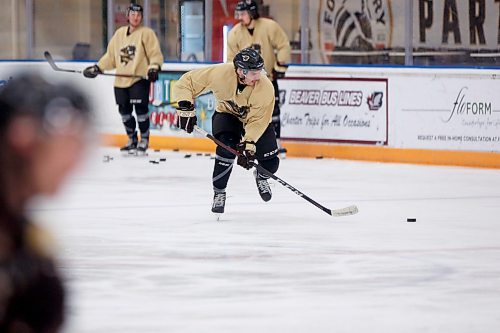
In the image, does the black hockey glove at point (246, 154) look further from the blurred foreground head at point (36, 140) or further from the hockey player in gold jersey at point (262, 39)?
the blurred foreground head at point (36, 140)

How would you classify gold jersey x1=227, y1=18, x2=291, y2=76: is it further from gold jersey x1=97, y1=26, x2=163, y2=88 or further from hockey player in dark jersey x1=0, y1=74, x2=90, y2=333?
hockey player in dark jersey x1=0, y1=74, x2=90, y2=333

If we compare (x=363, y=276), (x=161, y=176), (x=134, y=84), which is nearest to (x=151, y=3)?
(x=134, y=84)

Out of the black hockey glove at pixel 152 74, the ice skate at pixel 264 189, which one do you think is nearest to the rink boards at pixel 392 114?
the black hockey glove at pixel 152 74

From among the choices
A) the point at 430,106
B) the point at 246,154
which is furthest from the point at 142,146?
the point at 246,154

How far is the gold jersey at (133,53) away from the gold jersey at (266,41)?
90 cm

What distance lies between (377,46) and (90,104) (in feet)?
36.9

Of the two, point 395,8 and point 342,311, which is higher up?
point 395,8

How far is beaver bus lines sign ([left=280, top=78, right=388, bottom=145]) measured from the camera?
11406 mm

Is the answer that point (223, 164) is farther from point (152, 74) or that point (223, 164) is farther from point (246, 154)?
point (152, 74)

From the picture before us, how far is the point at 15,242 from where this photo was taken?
1038 millimetres

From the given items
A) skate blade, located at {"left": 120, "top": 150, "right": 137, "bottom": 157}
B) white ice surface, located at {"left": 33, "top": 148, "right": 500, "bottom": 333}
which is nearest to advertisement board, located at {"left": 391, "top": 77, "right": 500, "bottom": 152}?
white ice surface, located at {"left": 33, "top": 148, "right": 500, "bottom": 333}

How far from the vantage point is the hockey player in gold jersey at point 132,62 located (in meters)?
12.0

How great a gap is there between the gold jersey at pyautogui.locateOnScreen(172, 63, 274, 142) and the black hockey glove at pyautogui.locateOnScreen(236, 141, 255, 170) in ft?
0.15

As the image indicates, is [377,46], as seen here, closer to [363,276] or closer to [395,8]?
[395,8]
